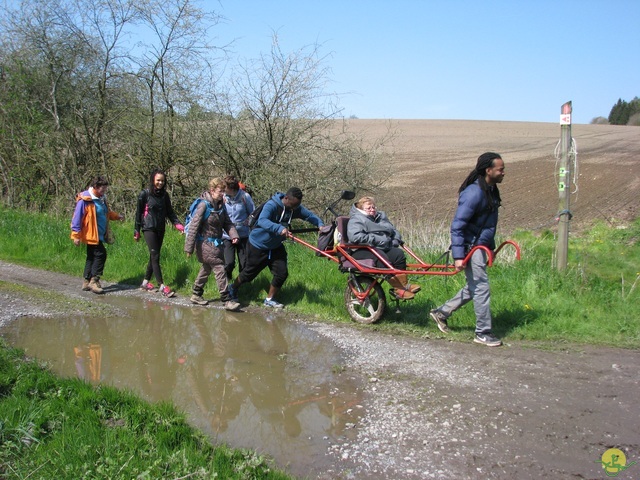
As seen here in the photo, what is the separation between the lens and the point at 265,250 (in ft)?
27.2

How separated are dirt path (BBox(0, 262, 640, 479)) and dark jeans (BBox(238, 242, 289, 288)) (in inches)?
57.2

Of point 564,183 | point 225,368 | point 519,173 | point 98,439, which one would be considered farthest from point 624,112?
point 98,439

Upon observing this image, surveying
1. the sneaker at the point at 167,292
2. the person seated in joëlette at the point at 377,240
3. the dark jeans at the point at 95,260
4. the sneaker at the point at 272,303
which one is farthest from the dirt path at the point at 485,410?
the dark jeans at the point at 95,260

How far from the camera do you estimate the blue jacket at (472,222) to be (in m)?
6.53

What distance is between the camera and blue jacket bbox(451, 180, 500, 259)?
653cm

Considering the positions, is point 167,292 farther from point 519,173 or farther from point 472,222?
point 519,173

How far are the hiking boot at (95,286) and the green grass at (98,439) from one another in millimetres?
3928

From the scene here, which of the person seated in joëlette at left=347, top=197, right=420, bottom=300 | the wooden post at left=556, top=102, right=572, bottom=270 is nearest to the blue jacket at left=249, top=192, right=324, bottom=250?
the person seated in joëlette at left=347, top=197, right=420, bottom=300

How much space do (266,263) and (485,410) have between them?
4113 mm

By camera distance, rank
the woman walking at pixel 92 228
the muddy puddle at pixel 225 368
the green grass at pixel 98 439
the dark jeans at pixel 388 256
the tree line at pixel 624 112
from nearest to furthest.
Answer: the green grass at pixel 98 439
the muddy puddle at pixel 225 368
the dark jeans at pixel 388 256
the woman walking at pixel 92 228
the tree line at pixel 624 112

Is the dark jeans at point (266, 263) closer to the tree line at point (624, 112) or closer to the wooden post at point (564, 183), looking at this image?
the wooden post at point (564, 183)

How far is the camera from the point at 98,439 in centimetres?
424

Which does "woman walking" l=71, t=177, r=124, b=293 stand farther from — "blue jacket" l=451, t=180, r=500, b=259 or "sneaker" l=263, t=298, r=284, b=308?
"blue jacket" l=451, t=180, r=500, b=259

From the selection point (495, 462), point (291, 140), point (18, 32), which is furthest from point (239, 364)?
point (18, 32)
